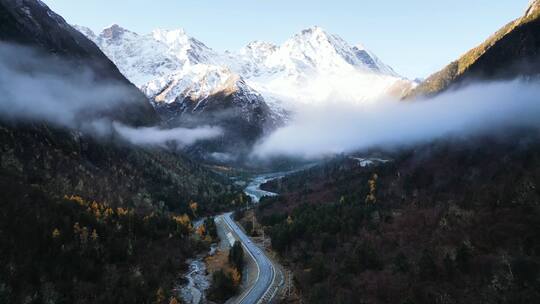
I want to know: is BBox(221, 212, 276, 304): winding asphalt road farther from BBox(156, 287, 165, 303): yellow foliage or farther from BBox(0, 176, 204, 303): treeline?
BBox(0, 176, 204, 303): treeline

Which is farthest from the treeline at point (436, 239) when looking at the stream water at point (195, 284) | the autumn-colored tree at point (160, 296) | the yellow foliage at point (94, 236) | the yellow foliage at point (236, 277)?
the yellow foliage at point (94, 236)

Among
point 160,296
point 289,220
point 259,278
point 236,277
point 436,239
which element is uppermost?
point 436,239

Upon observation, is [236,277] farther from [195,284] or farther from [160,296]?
[160,296]

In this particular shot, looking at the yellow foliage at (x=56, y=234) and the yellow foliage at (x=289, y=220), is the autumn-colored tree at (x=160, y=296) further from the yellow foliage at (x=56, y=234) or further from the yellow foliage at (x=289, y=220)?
the yellow foliage at (x=289, y=220)

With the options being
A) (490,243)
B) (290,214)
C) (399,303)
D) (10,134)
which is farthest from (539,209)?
(10,134)

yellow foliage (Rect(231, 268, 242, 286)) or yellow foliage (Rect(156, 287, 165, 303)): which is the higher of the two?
yellow foliage (Rect(231, 268, 242, 286))

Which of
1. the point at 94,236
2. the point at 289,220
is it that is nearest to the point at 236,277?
the point at 94,236

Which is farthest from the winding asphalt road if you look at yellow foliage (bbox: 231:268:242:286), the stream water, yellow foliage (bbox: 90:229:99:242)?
yellow foliage (bbox: 90:229:99:242)

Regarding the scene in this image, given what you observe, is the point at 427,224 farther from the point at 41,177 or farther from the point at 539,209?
the point at 41,177

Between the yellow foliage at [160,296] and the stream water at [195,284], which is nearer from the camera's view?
the yellow foliage at [160,296]
